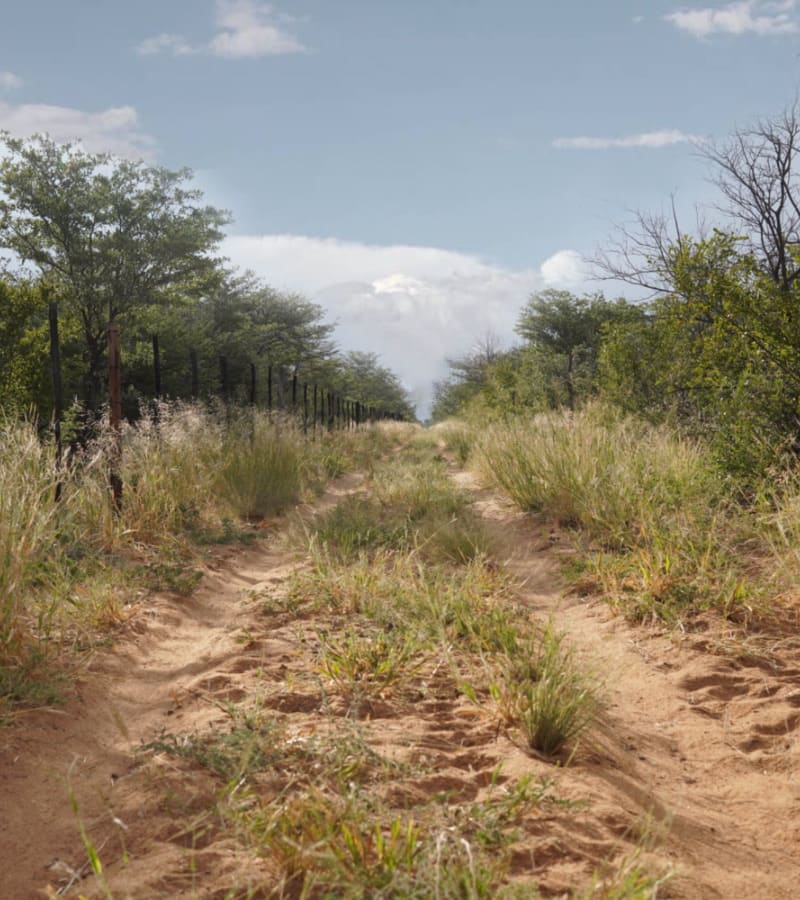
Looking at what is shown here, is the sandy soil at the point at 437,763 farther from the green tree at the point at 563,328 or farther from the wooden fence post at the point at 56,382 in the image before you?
the green tree at the point at 563,328

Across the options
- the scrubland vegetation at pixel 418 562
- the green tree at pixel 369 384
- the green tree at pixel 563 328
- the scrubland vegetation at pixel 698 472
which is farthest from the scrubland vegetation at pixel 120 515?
the green tree at pixel 369 384

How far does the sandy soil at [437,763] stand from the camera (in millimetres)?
2303

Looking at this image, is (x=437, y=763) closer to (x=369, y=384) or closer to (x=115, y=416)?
(x=115, y=416)

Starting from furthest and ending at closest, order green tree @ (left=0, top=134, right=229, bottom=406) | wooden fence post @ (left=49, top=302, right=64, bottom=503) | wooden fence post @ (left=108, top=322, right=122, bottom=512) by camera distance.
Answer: green tree @ (left=0, top=134, right=229, bottom=406)
wooden fence post @ (left=108, top=322, right=122, bottom=512)
wooden fence post @ (left=49, top=302, right=64, bottom=503)

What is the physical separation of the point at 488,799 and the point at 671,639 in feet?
7.88

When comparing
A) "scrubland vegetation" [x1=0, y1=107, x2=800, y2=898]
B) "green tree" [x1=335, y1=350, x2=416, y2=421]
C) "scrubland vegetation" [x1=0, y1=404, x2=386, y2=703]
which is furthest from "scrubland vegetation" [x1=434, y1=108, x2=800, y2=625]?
"green tree" [x1=335, y1=350, x2=416, y2=421]

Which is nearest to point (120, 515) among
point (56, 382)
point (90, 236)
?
point (56, 382)

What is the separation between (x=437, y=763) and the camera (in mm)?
2850

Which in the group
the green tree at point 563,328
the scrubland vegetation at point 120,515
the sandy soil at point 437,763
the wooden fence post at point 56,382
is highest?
the green tree at point 563,328

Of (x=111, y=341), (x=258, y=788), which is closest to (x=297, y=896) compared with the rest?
(x=258, y=788)

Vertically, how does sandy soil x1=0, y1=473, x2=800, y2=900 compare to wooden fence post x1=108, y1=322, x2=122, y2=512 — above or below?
below

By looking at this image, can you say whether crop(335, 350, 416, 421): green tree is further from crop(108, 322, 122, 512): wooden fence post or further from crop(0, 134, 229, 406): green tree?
crop(108, 322, 122, 512): wooden fence post

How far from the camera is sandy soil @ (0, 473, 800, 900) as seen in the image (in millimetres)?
2303

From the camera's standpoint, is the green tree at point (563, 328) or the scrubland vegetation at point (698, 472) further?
the green tree at point (563, 328)
